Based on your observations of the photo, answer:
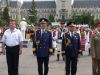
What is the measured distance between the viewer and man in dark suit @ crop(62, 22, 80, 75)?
1250 cm

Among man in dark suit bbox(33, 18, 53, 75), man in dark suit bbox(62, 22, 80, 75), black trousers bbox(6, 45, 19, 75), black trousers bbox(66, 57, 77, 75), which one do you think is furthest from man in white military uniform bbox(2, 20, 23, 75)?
black trousers bbox(66, 57, 77, 75)

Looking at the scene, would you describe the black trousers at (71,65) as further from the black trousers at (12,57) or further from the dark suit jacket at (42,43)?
the black trousers at (12,57)

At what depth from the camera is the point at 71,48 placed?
12.5 metres

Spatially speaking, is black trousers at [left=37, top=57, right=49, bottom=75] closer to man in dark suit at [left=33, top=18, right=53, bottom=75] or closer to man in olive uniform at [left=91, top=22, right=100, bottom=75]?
man in dark suit at [left=33, top=18, right=53, bottom=75]

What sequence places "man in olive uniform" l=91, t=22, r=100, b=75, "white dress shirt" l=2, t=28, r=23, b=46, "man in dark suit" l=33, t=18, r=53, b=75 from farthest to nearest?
"white dress shirt" l=2, t=28, r=23, b=46 < "man in dark suit" l=33, t=18, r=53, b=75 < "man in olive uniform" l=91, t=22, r=100, b=75

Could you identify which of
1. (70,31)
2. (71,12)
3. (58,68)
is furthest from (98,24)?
(71,12)

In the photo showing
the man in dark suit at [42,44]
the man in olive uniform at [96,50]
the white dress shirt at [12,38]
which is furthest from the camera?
the white dress shirt at [12,38]

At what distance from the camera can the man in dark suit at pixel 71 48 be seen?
12500 mm

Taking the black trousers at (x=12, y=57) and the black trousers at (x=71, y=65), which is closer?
the black trousers at (x=71, y=65)

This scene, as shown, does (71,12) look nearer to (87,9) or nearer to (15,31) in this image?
(87,9)

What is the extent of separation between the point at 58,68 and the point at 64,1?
175m

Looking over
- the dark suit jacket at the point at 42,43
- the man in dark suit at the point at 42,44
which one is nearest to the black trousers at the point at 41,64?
the man in dark suit at the point at 42,44

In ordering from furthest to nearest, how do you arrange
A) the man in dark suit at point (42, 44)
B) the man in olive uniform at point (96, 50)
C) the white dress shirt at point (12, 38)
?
the white dress shirt at point (12, 38) < the man in dark suit at point (42, 44) < the man in olive uniform at point (96, 50)

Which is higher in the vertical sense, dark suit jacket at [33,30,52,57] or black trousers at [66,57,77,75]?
dark suit jacket at [33,30,52,57]
